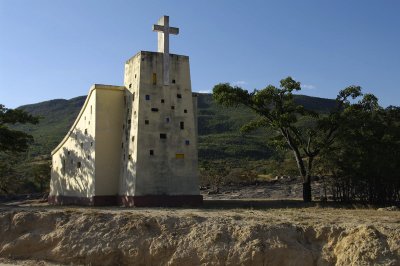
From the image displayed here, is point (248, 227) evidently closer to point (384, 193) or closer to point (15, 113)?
point (384, 193)

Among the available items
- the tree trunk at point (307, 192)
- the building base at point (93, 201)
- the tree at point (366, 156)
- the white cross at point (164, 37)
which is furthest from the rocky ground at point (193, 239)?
the tree trunk at point (307, 192)

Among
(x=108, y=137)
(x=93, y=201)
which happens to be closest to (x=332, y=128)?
(x=108, y=137)

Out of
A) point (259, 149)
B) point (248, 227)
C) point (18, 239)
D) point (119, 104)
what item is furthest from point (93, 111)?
point (259, 149)

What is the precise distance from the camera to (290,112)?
27703 mm

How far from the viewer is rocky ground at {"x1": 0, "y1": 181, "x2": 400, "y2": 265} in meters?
14.1

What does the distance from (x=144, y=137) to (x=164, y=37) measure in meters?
5.59

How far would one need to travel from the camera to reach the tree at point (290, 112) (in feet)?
90.5

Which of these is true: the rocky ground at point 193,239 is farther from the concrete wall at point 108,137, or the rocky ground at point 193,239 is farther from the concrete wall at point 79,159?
the concrete wall at point 79,159

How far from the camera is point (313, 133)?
28062 mm

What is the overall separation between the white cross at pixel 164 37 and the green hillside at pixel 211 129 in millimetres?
24371

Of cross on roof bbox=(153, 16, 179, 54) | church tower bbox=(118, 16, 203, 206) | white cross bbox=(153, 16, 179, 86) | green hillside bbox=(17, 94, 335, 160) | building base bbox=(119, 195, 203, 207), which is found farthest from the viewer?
green hillside bbox=(17, 94, 335, 160)

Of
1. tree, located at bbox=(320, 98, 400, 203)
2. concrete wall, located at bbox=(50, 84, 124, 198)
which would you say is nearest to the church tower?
concrete wall, located at bbox=(50, 84, 124, 198)

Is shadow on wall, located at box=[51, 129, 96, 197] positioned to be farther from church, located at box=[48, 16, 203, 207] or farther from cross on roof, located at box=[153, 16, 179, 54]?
cross on roof, located at box=[153, 16, 179, 54]

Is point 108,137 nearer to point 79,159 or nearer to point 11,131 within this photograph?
point 79,159
